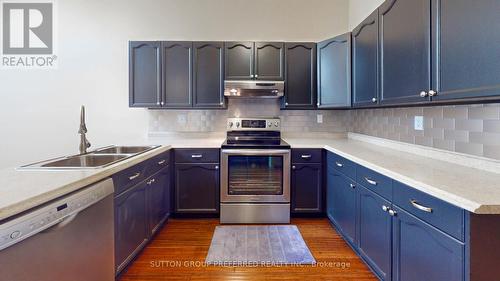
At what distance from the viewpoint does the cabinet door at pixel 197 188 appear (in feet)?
10.7

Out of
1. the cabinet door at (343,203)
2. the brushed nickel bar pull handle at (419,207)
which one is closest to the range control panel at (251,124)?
the cabinet door at (343,203)

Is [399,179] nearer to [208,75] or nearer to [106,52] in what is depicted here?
[208,75]

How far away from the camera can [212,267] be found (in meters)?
2.33

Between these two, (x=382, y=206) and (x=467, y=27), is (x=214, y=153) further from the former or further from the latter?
(x=467, y=27)

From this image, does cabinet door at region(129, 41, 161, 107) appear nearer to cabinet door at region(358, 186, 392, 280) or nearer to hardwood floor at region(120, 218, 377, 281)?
hardwood floor at region(120, 218, 377, 281)

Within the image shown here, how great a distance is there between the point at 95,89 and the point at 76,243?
2.88m

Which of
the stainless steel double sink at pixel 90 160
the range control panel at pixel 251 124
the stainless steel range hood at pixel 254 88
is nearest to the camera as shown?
the stainless steel double sink at pixel 90 160

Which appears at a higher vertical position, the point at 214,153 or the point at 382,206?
the point at 214,153

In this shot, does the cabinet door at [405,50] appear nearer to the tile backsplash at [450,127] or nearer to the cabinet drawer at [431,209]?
the tile backsplash at [450,127]

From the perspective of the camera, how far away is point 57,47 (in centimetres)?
380

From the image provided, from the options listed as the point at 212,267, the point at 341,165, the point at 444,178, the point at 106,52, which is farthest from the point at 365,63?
the point at 106,52

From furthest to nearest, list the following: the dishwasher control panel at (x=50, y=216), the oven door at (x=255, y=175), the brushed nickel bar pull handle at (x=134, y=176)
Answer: the oven door at (x=255, y=175)
the brushed nickel bar pull handle at (x=134, y=176)
the dishwasher control panel at (x=50, y=216)

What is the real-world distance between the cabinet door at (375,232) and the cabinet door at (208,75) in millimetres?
1950

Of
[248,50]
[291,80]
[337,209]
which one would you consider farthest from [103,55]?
[337,209]
